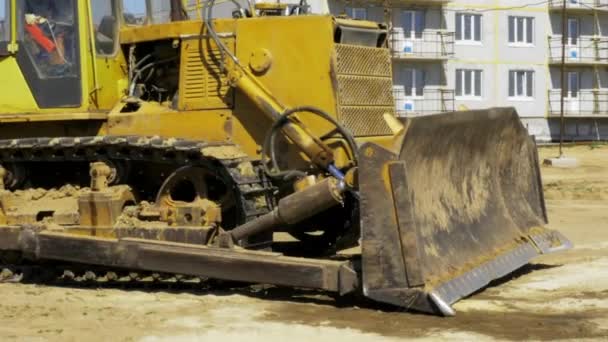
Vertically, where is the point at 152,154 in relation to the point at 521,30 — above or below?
above

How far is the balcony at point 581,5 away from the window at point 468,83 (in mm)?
5177

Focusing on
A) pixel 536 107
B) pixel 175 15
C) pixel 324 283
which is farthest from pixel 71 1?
pixel 536 107

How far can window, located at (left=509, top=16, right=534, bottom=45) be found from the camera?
5159cm

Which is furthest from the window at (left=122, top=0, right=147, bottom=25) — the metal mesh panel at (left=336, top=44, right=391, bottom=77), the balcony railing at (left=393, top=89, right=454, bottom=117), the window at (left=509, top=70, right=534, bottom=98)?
the window at (left=509, top=70, right=534, bottom=98)

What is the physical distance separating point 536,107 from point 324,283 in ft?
149

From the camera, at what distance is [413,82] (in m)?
49.6

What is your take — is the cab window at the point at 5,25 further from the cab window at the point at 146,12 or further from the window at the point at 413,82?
the window at the point at 413,82

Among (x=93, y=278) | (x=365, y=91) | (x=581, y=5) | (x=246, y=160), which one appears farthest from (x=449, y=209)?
(x=581, y=5)

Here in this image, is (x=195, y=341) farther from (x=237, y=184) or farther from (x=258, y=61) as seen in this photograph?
(x=258, y=61)

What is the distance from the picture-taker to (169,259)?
955cm

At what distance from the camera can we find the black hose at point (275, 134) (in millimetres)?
9672

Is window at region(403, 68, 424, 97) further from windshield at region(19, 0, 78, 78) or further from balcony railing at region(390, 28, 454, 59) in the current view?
windshield at region(19, 0, 78, 78)

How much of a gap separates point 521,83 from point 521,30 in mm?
2560

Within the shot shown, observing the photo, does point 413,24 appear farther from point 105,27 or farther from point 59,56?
point 59,56
